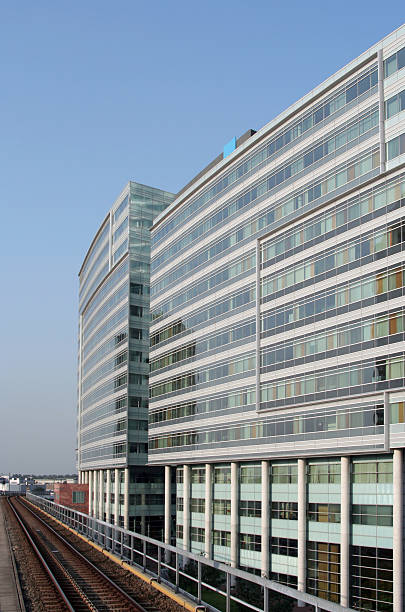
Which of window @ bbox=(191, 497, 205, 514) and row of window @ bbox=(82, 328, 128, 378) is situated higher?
row of window @ bbox=(82, 328, 128, 378)

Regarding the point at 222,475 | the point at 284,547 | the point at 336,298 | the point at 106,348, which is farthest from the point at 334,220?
the point at 106,348

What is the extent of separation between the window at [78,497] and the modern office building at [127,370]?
39.2 ft

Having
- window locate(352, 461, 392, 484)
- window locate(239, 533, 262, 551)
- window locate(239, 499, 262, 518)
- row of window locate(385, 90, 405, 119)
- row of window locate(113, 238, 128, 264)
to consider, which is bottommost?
window locate(239, 533, 262, 551)

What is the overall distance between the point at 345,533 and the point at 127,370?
5002 cm

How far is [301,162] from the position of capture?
5719cm

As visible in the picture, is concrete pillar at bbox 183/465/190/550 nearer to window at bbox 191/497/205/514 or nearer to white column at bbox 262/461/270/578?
window at bbox 191/497/205/514

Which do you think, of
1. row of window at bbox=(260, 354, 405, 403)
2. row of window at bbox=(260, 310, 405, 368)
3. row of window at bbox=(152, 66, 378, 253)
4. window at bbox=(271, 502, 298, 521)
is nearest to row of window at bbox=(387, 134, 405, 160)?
row of window at bbox=(152, 66, 378, 253)

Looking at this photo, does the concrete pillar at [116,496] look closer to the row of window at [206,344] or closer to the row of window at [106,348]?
the row of window at [106,348]

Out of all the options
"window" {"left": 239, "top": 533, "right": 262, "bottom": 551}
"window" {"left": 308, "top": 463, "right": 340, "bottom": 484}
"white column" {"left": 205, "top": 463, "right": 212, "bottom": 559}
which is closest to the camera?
"window" {"left": 308, "top": 463, "right": 340, "bottom": 484}

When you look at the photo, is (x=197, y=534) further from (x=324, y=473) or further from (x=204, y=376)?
(x=324, y=473)

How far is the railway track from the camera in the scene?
2772cm

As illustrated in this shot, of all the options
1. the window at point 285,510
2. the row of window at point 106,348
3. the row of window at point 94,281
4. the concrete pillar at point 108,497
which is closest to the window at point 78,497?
the concrete pillar at point 108,497

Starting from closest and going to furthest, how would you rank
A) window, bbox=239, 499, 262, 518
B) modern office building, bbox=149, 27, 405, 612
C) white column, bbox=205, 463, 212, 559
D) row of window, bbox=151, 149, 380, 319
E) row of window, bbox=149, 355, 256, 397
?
modern office building, bbox=149, 27, 405, 612 < row of window, bbox=151, 149, 380, 319 < window, bbox=239, 499, 262, 518 < row of window, bbox=149, 355, 256, 397 < white column, bbox=205, 463, 212, 559

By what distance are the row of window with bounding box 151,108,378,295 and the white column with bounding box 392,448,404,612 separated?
2260 centimetres
